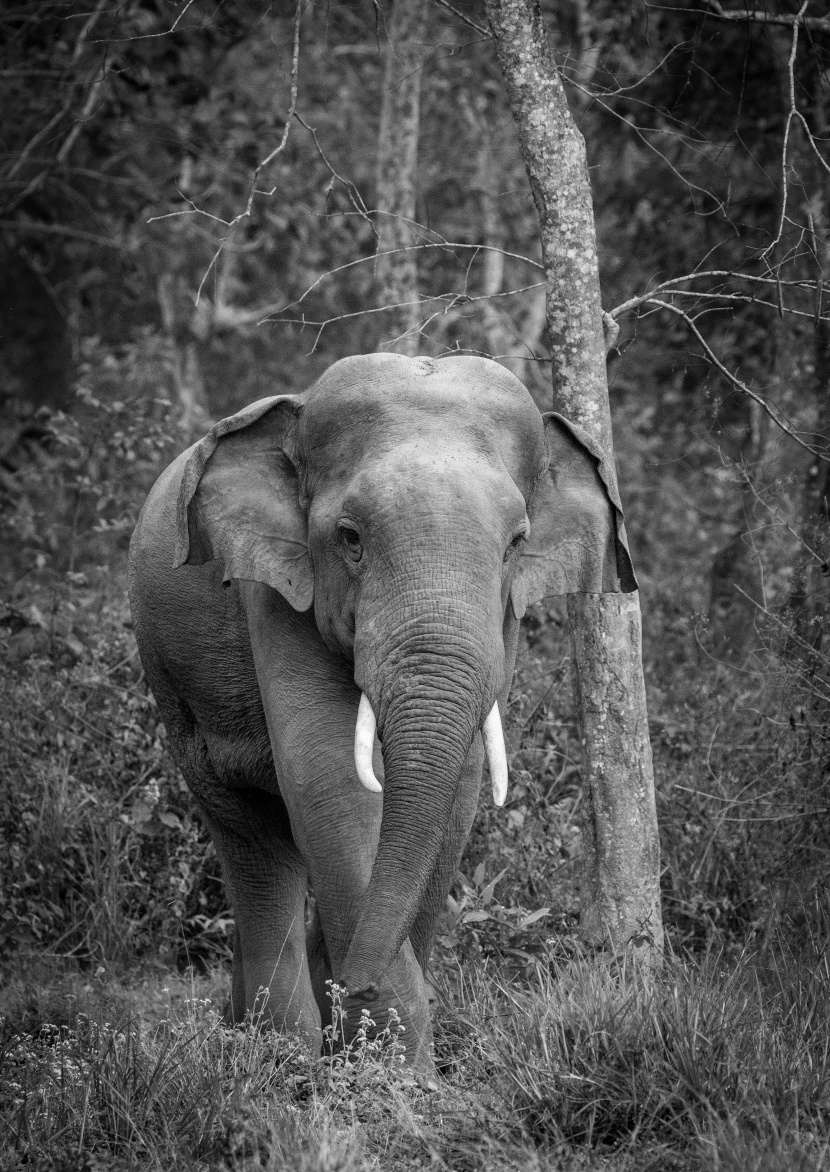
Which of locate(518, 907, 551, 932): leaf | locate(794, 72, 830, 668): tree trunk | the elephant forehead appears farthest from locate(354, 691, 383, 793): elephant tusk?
locate(794, 72, 830, 668): tree trunk

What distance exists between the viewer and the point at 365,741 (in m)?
4.36

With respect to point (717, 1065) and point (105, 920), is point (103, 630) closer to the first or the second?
point (105, 920)

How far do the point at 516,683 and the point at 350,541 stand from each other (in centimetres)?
295

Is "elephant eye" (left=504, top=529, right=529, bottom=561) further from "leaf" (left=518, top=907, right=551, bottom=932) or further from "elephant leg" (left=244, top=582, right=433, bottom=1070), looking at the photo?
"leaf" (left=518, top=907, right=551, bottom=932)

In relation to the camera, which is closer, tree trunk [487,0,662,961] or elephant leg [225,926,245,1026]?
tree trunk [487,0,662,961]

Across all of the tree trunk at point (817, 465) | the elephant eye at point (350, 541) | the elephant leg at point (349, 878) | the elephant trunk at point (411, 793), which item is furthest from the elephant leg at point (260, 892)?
the tree trunk at point (817, 465)

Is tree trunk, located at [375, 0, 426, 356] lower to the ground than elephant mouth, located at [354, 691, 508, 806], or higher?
higher

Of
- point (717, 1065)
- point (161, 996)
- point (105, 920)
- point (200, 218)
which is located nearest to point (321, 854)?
point (717, 1065)

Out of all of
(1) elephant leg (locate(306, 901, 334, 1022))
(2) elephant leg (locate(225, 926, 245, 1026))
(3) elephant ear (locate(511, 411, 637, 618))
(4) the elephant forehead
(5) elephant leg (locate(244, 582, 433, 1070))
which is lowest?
(2) elephant leg (locate(225, 926, 245, 1026))

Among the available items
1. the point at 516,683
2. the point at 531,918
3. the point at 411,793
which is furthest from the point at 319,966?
the point at 516,683

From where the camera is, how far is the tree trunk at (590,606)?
5645 mm

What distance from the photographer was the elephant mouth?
169 inches

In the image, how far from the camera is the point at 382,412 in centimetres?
466

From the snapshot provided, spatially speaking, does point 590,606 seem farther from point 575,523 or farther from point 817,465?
point 817,465
